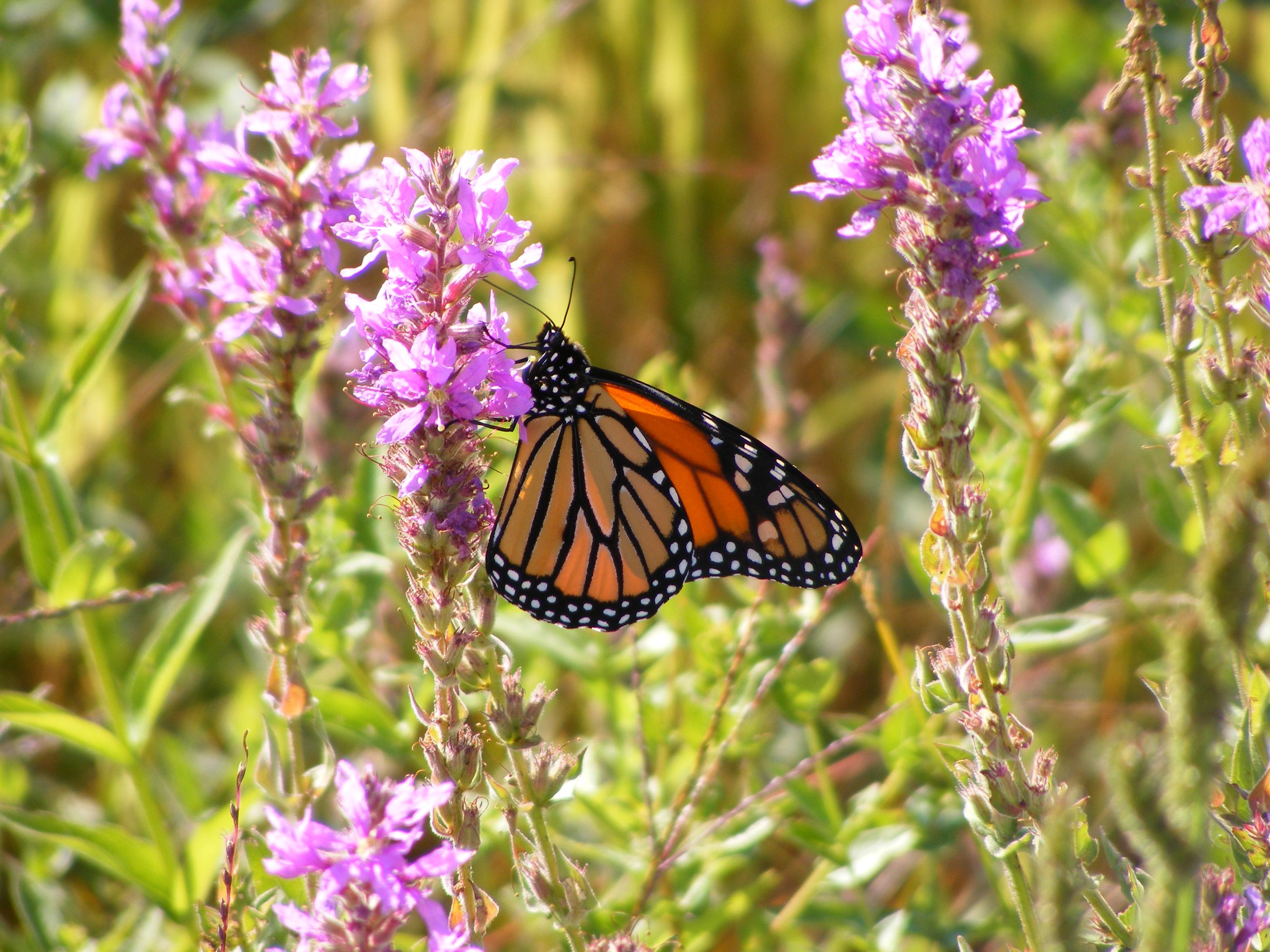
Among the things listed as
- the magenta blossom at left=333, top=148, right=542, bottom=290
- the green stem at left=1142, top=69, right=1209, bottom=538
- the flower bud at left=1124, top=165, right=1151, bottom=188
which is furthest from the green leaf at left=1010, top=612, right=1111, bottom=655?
the magenta blossom at left=333, top=148, right=542, bottom=290

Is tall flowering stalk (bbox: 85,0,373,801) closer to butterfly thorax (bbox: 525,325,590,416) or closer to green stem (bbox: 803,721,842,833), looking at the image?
butterfly thorax (bbox: 525,325,590,416)

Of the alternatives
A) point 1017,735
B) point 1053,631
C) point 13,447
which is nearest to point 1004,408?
point 1053,631

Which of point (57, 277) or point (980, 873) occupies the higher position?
point (57, 277)

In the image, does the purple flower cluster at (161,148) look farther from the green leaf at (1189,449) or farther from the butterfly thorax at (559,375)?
the green leaf at (1189,449)

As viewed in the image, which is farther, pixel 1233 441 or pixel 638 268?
pixel 638 268

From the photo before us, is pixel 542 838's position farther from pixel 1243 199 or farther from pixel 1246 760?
pixel 1243 199

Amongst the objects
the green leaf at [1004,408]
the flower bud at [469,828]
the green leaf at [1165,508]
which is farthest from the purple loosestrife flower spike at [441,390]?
the green leaf at [1165,508]

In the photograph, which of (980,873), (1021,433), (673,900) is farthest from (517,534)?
(980,873)

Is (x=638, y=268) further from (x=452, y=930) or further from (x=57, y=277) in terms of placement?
(x=452, y=930)
